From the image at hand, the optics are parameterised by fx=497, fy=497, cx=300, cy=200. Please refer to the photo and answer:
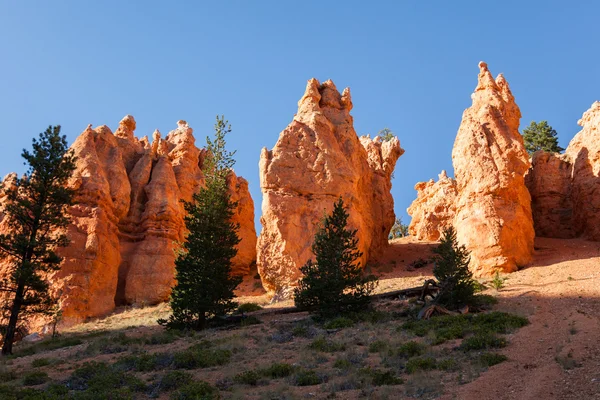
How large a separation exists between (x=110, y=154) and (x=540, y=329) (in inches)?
1435

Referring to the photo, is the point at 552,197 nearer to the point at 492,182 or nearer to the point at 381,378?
the point at 492,182

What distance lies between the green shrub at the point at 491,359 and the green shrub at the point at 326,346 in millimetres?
5244

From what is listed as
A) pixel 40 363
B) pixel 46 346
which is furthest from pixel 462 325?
pixel 46 346

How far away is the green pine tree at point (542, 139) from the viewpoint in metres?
56.9

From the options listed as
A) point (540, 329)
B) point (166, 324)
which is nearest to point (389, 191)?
point (166, 324)

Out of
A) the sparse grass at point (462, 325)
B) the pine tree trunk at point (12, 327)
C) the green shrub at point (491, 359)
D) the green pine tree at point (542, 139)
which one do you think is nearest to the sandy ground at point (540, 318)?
the green shrub at point (491, 359)

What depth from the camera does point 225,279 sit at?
87.4 feet

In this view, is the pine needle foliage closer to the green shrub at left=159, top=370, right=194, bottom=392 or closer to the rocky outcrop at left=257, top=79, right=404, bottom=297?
the rocky outcrop at left=257, top=79, right=404, bottom=297

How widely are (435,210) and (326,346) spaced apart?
36726 millimetres

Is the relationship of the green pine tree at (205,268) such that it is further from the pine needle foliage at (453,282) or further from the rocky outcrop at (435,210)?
the rocky outcrop at (435,210)

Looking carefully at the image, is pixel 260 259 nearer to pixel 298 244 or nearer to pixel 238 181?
pixel 298 244

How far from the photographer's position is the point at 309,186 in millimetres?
37594

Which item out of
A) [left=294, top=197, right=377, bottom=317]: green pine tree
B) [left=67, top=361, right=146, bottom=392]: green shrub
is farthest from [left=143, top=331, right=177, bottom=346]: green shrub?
[left=294, top=197, right=377, bottom=317]: green pine tree

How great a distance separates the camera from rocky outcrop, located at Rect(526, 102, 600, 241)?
39.0 metres
